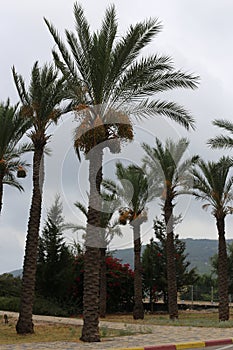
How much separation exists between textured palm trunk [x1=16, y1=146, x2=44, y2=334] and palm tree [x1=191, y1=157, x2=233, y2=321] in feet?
36.9

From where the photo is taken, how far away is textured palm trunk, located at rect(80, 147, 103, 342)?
44.9ft

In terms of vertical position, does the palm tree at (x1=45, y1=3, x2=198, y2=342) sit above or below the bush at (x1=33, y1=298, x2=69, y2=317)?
above

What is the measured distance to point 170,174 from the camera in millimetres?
26281

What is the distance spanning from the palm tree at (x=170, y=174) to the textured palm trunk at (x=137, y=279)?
282cm

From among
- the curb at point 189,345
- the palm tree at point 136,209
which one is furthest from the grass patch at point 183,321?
the curb at point 189,345

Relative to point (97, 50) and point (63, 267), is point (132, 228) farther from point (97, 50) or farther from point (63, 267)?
point (97, 50)

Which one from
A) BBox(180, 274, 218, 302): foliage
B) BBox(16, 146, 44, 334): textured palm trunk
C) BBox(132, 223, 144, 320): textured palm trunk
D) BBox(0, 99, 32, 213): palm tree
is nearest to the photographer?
BBox(16, 146, 44, 334): textured palm trunk

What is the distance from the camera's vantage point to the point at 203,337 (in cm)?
1498

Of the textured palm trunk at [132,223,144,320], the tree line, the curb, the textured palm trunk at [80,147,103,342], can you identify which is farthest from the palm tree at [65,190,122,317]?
the curb

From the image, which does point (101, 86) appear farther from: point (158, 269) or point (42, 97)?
point (158, 269)

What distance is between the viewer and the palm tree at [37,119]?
16156 millimetres

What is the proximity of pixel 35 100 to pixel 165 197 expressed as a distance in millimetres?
11907

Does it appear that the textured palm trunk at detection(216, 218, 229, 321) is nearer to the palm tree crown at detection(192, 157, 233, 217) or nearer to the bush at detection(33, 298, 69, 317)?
the palm tree crown at detection(192, 157, 233, 217)

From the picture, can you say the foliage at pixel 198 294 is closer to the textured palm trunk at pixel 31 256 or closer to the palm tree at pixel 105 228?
the palm tree at pixel 105 228
